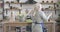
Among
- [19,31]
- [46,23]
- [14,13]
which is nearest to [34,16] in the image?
[46,23]

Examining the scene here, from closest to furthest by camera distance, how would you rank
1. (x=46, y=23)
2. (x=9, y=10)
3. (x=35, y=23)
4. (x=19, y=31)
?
(x=35, y=23) → (x=46, y=23) → (x=19, y=31) → (x=9, y=10)

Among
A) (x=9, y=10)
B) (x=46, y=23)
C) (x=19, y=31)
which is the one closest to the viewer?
(x=46, y=23)

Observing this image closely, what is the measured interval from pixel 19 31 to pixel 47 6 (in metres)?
1.49

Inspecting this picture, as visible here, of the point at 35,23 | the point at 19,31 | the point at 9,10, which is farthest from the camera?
the point at 9,10

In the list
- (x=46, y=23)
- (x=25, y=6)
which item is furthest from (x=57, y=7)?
(x=46, y=23)

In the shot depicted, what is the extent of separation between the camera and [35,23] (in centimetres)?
345

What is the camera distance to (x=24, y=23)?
3.89 metres

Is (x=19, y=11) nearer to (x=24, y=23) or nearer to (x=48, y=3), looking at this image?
(x=48, y=3)

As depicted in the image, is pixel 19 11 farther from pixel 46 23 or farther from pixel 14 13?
pixel 46 23

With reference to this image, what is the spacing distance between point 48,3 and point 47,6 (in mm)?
123

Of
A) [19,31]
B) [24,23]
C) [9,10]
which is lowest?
[19,31]

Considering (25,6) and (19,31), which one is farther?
(25,6)

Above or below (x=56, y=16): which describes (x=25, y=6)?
above

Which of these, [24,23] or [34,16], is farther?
[24,23]
